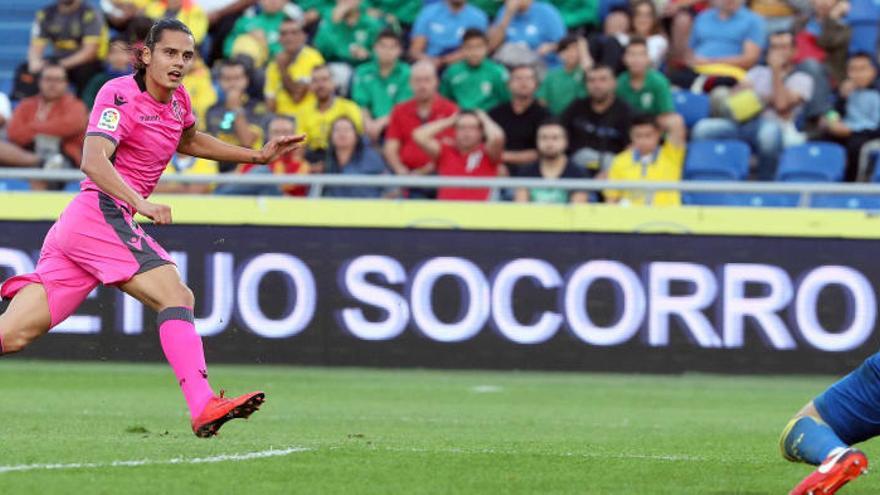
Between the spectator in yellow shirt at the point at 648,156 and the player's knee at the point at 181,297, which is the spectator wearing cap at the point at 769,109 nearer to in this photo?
the spectator in yellow shirt at the point at 648,156

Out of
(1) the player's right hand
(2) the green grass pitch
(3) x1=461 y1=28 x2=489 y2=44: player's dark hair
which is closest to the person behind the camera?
(2) the green grass pitch

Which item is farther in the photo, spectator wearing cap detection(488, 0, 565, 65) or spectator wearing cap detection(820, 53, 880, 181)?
spectator wearing cap detection(488, 0, 565, 65)

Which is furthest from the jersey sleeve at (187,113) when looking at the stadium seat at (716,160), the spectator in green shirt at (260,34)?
the spectator in green shirt at (260,34)

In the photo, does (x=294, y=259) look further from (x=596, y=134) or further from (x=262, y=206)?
(x=596, y=134)

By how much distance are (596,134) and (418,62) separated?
2113 millimetres

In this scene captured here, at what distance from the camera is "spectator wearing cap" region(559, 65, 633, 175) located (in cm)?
1686

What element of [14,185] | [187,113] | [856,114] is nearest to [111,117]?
[187,113]

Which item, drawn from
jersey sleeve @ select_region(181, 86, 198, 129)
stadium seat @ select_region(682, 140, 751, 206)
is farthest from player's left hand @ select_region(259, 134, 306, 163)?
stadium seat @ select_region(682, 140, 751, 206)

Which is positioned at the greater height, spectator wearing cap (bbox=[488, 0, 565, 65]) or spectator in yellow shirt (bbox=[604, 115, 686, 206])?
spectator wearing cap (bbox=[488, 0, 565, 65])

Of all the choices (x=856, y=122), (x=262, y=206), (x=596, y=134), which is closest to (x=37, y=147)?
(x=262, y=206)

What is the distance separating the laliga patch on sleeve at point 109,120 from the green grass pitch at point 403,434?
156cm

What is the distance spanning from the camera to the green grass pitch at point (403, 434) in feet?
23.9

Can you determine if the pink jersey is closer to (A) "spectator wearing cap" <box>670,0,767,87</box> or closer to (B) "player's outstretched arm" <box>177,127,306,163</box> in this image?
(B) "player's outstretched arm" <box>177,127,306,163</box>

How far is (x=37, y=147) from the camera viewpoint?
57.5ft
